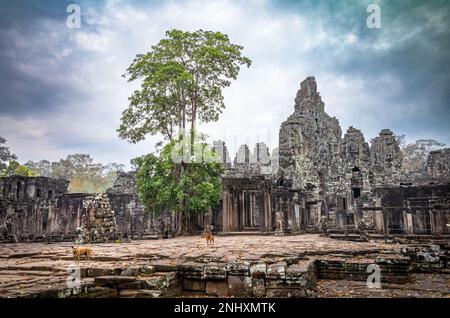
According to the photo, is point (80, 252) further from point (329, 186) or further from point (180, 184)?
point (329, 186)

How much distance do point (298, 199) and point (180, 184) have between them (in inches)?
435

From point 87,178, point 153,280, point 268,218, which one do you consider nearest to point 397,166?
point 268,218

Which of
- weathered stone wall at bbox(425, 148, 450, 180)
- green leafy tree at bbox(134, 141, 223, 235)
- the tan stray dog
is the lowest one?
the tan stray dog

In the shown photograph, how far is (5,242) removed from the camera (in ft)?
61.9

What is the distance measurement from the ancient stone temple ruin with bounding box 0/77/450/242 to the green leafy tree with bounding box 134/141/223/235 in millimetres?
1427

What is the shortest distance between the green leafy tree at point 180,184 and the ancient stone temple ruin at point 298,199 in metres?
1.43

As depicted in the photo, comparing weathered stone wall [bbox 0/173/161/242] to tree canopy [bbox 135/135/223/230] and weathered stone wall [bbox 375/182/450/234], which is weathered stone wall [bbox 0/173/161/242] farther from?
weathered stone wall [bbox 375/182/450/234]

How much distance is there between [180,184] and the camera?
766 inches

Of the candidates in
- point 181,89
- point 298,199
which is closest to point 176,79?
point 181,89

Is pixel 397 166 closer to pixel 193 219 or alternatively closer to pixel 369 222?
pixel 369 222

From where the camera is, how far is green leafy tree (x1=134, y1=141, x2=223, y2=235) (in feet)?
64.6

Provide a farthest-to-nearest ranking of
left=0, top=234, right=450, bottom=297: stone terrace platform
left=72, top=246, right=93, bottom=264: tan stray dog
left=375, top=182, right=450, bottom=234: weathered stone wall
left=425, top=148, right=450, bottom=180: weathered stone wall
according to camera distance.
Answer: left=425, top=148, right=450, bottom=180: weathered stone wall, left=375, top=182, right=450, bottom=234: weathered stone wall, left=72, top=246, right=93, bottom=264: tan stray dog, left=0, top=234, right=450, bottom=297: stone terrace platform

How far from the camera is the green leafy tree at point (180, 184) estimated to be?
64.6 ft

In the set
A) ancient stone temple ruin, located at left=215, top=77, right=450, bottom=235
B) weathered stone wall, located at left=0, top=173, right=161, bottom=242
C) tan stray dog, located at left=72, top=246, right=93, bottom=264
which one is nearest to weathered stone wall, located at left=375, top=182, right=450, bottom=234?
ancient stone temple ruin, located at left=215, top=77, right=450, bottom=235
